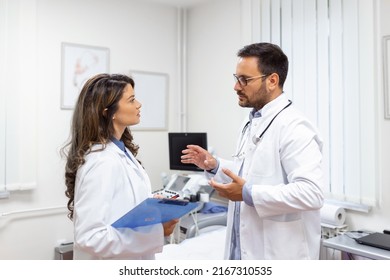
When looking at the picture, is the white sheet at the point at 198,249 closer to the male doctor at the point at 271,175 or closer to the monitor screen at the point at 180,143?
the male doctor at the point at 271,175

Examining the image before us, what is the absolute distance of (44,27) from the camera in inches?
103

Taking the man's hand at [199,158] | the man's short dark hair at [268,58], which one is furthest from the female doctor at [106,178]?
the man's short dark hair at [268,58]

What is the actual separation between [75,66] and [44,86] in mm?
289

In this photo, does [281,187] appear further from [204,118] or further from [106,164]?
[204,118]

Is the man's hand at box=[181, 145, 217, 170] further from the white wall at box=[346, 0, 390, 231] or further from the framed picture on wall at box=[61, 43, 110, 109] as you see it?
the framed picture on wall at box=[61, 43, 110, 109]

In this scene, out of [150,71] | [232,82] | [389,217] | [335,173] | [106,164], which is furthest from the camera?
[150,71]

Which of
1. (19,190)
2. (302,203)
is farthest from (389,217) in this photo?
(19,190)

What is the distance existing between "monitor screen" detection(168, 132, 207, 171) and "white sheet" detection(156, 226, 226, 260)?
721 mm

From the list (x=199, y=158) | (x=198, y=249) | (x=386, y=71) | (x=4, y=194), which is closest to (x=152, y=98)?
(x=4, y=194)

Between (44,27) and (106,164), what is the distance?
2.00 m

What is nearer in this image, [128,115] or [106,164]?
[106,164]

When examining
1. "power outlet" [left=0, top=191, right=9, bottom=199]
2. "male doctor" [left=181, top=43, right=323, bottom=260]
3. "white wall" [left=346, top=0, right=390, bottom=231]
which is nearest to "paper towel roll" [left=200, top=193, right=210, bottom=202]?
"white wall" [left=346, top=0, right=390, bottom=231]

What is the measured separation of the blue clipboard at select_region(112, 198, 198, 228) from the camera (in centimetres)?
102

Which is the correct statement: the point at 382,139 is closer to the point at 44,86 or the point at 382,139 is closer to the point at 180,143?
the point at 180,143
